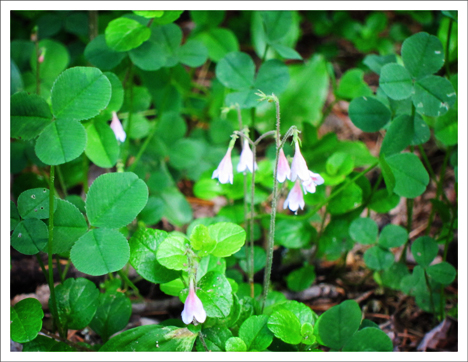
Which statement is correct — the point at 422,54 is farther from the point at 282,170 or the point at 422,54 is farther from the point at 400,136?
the point at 282,170

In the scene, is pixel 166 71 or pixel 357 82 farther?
pixel 357 82

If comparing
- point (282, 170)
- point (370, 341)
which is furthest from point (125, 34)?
point (370, 341)

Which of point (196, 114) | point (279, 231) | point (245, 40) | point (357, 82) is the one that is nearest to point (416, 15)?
point (357, 82)

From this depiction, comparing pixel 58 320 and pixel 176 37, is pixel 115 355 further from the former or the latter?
pixel 176 37

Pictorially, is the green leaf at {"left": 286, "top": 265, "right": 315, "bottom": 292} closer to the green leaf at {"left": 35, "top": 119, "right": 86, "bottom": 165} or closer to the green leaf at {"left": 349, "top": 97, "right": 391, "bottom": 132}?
the green leaf at {"left": 349, "top": 97, "right": 391, "bottom": 132}

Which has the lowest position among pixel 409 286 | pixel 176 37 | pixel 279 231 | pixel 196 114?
pixel 409 286

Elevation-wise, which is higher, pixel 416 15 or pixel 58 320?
pixel 416 15
